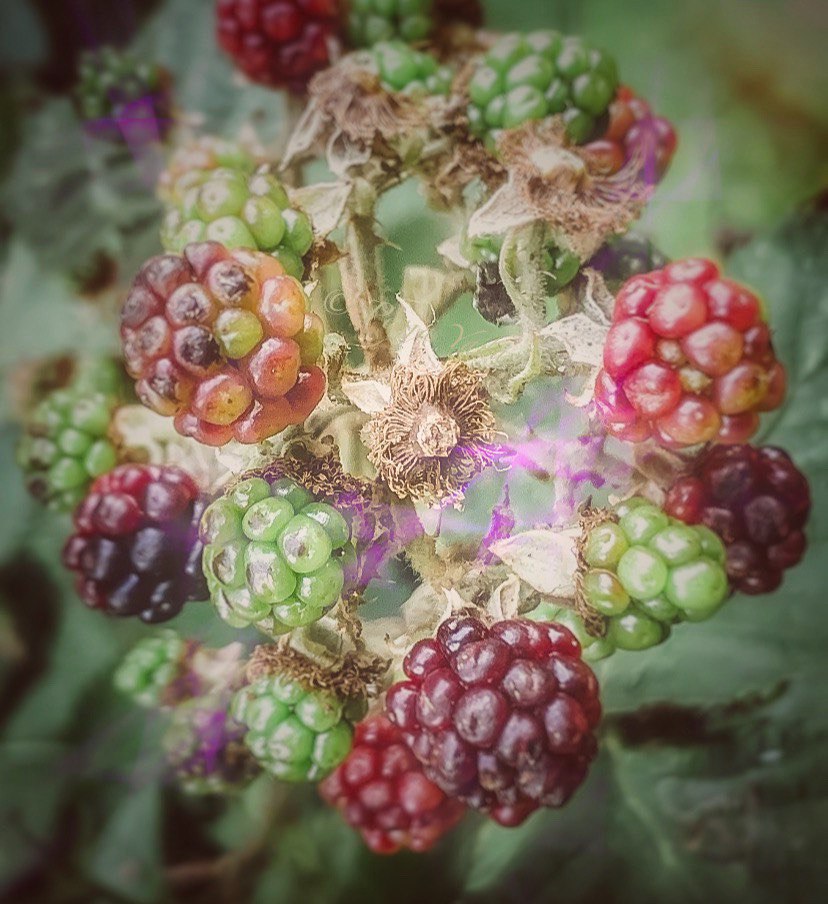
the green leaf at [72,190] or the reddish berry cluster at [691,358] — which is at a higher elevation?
the green leaf at [72,190]

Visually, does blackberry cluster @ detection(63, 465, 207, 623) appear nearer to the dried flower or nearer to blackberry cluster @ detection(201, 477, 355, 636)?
blackberry cluster @ detection(201, 477, 355, 636)

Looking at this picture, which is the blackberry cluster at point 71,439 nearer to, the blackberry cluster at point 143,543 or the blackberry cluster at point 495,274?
the blackberry cluster at point 143,543

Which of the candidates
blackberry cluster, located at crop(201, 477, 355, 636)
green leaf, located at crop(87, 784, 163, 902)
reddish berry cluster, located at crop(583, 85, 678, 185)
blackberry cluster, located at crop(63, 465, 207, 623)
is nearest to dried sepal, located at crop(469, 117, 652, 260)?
reddish berry cluster, located at crop(583, 85, 678, 185)

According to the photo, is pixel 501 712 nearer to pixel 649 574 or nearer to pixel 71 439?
pixel 649 574

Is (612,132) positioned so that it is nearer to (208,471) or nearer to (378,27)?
(378,27)

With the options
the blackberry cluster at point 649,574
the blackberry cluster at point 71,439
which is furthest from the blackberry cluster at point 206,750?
the blackberry cluster at point 649,574

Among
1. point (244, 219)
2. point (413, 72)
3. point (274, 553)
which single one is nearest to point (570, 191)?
point (413, 72)

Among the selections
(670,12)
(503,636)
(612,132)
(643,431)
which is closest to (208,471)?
(503,636)
